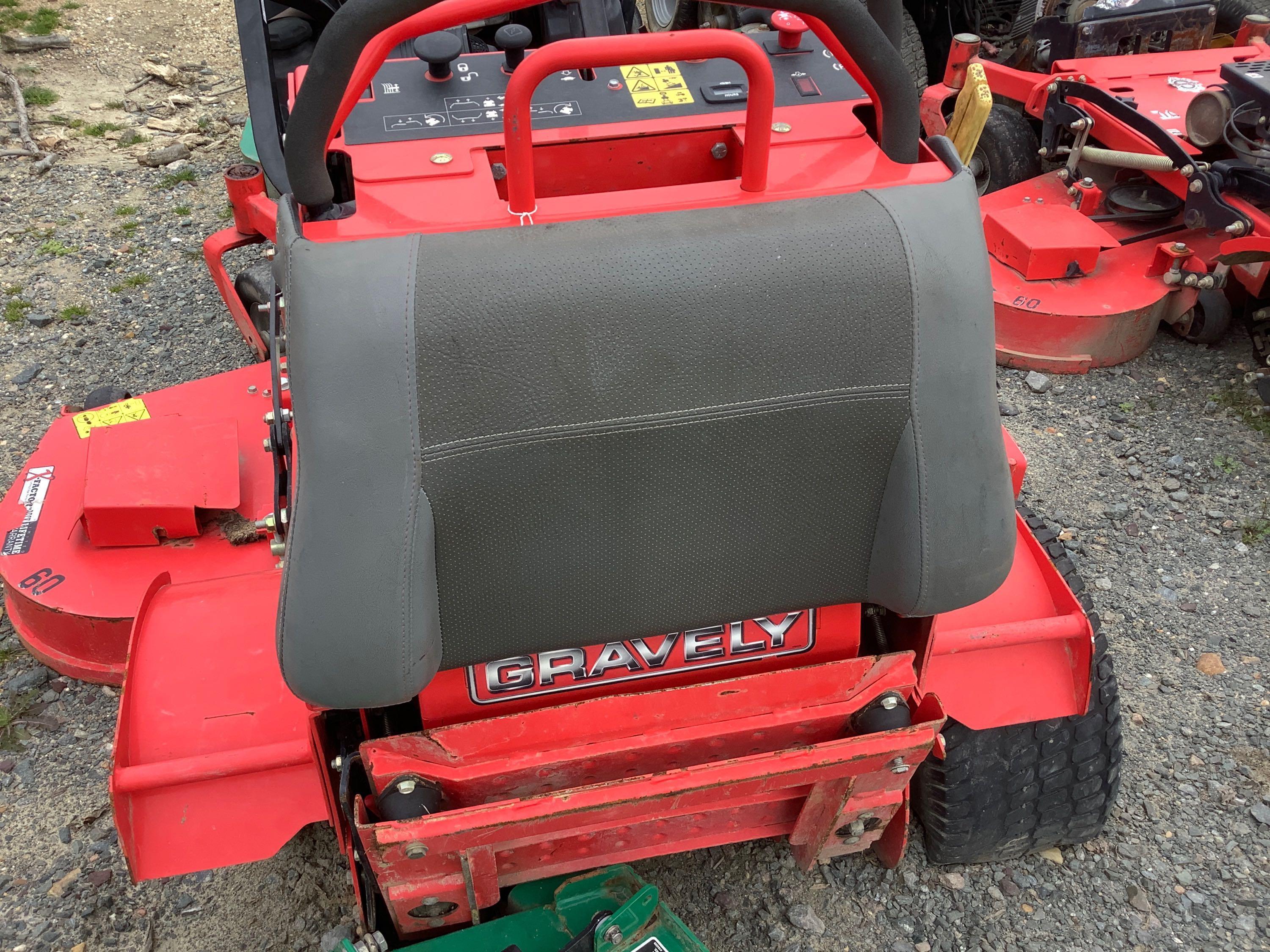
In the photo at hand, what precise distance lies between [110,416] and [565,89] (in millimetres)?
1644

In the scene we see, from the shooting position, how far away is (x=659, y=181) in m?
1.85

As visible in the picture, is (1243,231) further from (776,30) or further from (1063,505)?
(776,30)

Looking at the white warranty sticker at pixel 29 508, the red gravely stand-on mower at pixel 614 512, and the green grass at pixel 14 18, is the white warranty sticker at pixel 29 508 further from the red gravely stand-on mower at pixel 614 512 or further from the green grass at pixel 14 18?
the green grass at pixel 14 18

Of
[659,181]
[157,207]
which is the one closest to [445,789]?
[659,181]

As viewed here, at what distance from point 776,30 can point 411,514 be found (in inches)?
50.7

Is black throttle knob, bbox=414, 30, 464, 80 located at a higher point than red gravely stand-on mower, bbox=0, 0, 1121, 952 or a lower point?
higher

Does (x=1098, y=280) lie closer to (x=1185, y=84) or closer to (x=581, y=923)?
(x=1185, y=84)

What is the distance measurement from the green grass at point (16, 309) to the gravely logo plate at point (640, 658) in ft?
10.9

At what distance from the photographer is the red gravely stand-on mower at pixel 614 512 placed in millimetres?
1204

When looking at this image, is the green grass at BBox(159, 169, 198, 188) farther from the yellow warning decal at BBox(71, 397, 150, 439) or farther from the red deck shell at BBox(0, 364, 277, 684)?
the red deck shell at BBox(0, 364, 277, 684)

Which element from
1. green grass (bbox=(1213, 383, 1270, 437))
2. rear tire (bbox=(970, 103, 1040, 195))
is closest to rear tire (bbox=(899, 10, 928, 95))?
rear tire (bbox=(970, 103, 1040, 195))

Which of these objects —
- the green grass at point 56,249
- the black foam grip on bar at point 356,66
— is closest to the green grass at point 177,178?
the green grass at point 56,249

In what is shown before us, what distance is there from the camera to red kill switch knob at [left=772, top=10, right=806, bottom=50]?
1892 millimetres

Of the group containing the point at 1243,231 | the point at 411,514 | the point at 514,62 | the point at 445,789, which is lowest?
the point at 445,789
